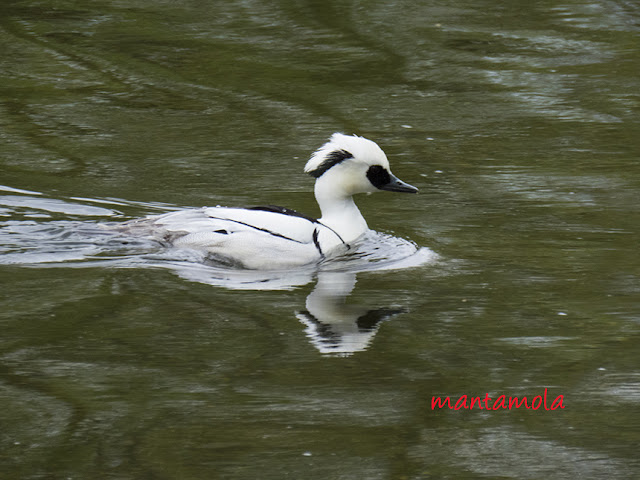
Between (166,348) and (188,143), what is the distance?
4.97 m

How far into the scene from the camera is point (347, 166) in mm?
8453

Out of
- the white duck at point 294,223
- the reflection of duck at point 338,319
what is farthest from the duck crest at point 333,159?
the reflection of duck at point 338,319

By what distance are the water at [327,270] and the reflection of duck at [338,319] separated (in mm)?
25

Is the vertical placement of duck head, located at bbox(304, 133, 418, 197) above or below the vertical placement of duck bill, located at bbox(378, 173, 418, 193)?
above

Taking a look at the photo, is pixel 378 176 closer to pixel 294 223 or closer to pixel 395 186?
pixel 395 186

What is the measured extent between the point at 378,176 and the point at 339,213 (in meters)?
0.37

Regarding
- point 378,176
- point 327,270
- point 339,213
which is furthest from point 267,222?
point 378,176

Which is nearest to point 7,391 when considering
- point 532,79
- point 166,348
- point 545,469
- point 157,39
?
point 166,348

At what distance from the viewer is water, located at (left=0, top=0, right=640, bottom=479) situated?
5297 mm

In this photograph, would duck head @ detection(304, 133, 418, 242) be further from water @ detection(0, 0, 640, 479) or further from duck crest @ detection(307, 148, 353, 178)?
water @ detection(0, 0, 640, 479)

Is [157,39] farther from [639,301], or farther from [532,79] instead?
[639,301]

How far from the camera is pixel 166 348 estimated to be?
628 centimetres

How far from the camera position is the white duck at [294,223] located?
805 centimetres

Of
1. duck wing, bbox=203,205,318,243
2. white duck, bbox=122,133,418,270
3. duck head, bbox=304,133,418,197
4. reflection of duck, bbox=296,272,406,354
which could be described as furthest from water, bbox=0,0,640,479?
duck head, bbox=304,133,418,197
